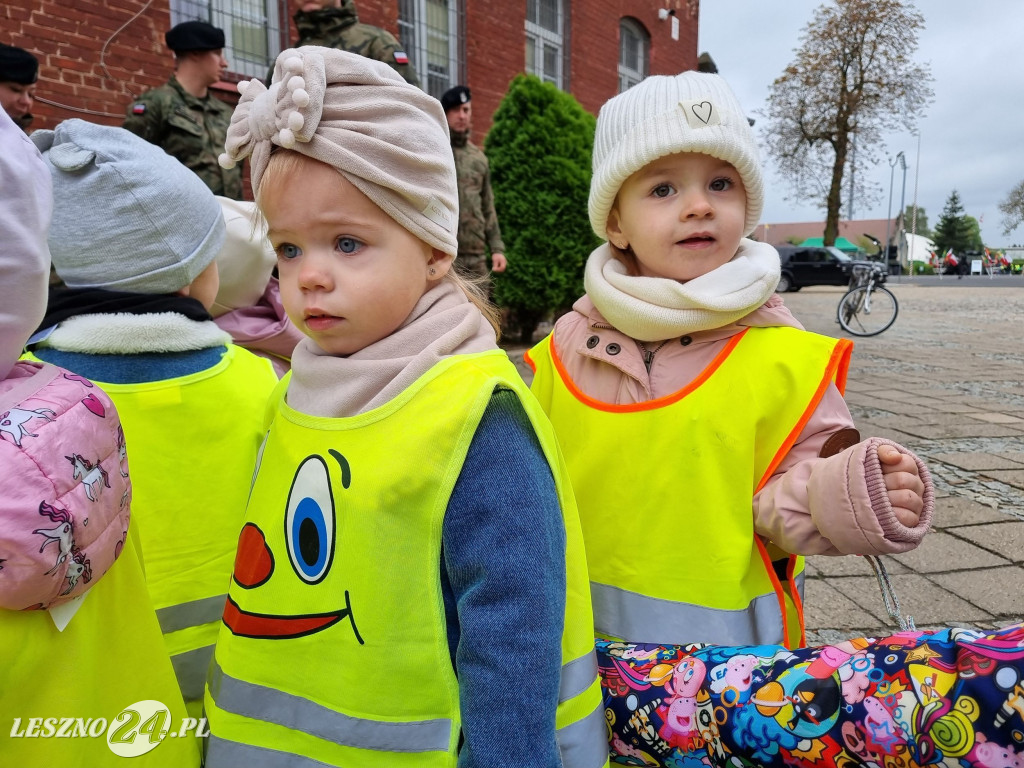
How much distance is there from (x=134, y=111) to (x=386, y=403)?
4.15 m

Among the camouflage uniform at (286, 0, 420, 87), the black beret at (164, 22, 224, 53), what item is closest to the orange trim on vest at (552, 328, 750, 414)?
the camouflage uniform at (286, 0, 420, 87)

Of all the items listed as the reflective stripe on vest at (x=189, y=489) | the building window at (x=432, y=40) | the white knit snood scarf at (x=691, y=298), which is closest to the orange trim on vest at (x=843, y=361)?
the white knit snood scarf at (x=691, y=298)

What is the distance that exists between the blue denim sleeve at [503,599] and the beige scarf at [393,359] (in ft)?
0.42

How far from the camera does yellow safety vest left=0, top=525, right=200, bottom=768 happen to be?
3.28 feet

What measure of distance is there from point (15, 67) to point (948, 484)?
218 inches

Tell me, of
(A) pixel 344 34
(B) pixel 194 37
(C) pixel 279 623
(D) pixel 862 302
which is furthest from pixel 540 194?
(C) pixel 279 623

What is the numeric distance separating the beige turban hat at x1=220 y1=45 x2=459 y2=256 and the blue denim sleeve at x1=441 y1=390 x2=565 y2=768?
1.08 ft

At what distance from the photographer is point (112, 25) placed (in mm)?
5840

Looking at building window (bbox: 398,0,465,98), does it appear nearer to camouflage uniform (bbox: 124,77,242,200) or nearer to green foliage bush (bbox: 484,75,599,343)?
green foliage bush (bbox: 484,75,599,343)

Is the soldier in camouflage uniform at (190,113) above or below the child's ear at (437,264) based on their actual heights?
above

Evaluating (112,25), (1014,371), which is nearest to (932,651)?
(112,25)

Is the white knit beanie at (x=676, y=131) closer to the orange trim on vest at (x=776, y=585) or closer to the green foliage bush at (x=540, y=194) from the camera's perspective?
the orange trim on vest at (x=776, y=585)

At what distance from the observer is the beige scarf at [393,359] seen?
1.05 metres

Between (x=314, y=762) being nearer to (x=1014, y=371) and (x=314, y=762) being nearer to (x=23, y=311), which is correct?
(x=23, y=311)
